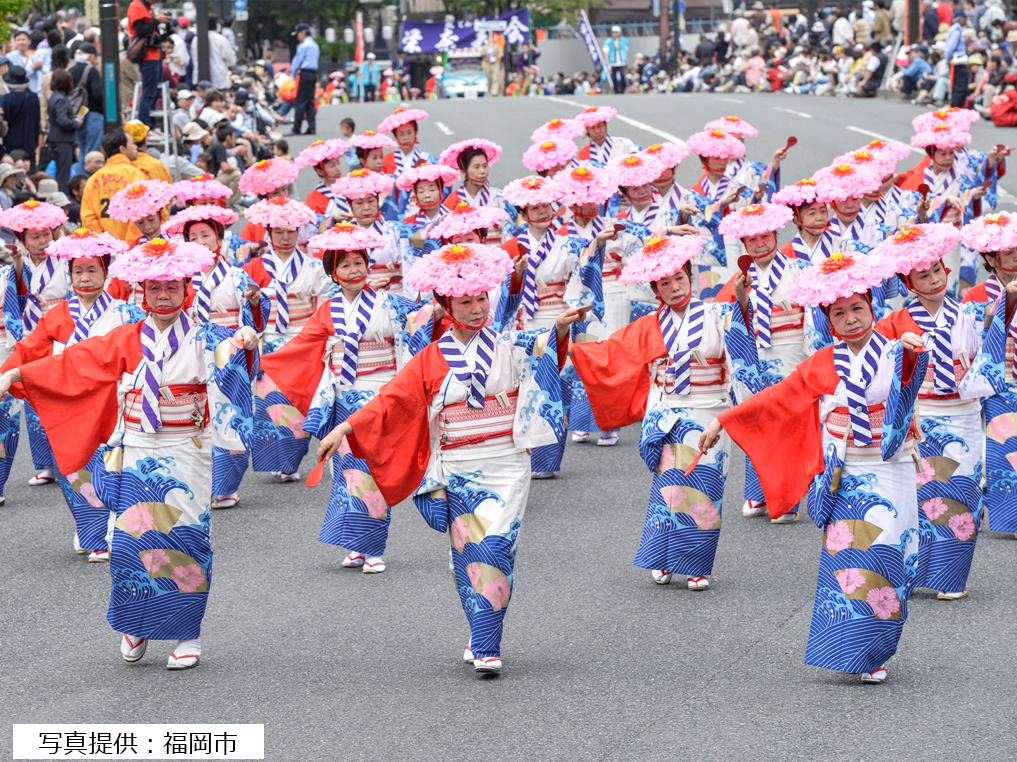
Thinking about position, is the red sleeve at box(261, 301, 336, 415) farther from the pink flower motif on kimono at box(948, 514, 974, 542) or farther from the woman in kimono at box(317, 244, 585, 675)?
the pink flower motif on kimono at box(948, 514, 974, 542)

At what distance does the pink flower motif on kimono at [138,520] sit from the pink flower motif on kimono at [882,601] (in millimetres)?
3137

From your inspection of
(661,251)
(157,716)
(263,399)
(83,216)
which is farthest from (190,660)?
(83,216)

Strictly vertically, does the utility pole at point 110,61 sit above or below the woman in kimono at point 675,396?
above

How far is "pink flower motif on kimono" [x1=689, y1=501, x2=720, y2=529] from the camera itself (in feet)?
24.2

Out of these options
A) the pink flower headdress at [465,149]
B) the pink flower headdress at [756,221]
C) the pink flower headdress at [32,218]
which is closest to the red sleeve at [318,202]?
the pink flower headdress at [465,149]

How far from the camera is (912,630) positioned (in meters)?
6.64

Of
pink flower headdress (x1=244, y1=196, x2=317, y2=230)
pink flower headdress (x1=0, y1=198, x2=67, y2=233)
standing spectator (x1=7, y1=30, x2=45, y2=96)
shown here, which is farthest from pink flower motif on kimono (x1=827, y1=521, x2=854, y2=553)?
standing spectator (x1=7, y1=30, x2=45, y2=96)

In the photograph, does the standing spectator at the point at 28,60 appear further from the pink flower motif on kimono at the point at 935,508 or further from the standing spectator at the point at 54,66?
the pink flower motif on kimono at the point at 935,508

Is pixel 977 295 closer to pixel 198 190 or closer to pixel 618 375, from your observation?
pixel 618 375

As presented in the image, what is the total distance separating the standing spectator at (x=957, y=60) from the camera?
2527 centimetres

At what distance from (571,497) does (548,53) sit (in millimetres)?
43311

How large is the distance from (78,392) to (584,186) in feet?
14.7

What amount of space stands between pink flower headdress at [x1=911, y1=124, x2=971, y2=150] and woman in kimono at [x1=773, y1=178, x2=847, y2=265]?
3.06m

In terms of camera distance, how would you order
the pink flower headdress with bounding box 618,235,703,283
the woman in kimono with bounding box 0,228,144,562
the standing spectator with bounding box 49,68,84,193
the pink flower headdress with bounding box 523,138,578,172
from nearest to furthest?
1. the pink flower headdress with bounding box 618,235,703,283
2. the woman in kimono with bounding box 0,228,144,562
3. the pink flower headdress with bounding box 523,138,578,172
4. the standing spectator with bounding box 49,68,84,193
